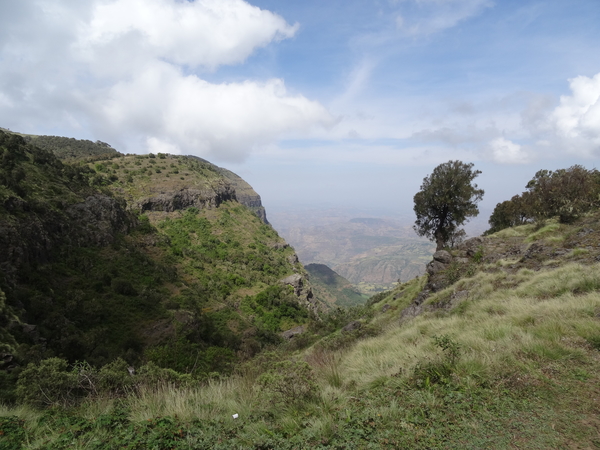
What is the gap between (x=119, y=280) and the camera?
19.2 metres

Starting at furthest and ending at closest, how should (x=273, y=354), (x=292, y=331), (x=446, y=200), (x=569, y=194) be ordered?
(x=292, y=331) → (x=446, y=200) → (x=569, y=194) → (x=273, y=354)

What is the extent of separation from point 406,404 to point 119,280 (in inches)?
818

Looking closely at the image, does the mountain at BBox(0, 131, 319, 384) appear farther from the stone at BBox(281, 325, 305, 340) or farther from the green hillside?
the stone at BBox(281, 325, 305, 340)

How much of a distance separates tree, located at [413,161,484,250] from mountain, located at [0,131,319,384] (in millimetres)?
18728

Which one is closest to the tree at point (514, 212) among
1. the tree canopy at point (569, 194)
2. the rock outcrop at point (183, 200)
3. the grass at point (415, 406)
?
the tree canopy at point (569, 194)

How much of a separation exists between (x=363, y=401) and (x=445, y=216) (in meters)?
24.3

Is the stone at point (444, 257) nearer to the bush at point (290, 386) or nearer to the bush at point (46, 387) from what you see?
the bush at point (290, 386)

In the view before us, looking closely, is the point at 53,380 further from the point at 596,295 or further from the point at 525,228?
the point at 525,228

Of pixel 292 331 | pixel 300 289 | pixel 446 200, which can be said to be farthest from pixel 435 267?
pixel 300 289

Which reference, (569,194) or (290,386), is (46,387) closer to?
(290,386)

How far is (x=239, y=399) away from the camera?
16.9ft

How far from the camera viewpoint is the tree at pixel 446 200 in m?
23.3

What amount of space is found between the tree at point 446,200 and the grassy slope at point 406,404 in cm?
1804

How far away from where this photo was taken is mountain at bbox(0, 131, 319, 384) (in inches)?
532
